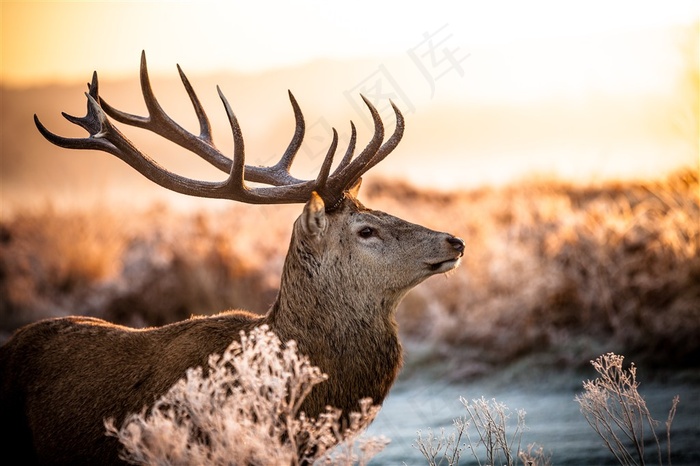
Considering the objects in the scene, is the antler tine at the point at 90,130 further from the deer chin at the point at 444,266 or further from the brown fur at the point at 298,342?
the deer chin at the point at 444,266

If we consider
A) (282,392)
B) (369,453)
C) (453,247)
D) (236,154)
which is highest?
(236,154)

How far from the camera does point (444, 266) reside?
17.0 feet

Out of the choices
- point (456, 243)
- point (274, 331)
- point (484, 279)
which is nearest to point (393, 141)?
point (456, 243)

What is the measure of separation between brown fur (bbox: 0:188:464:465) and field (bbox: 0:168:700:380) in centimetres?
419

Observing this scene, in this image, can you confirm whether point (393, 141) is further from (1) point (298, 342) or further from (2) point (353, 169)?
(1) point (298, 342)

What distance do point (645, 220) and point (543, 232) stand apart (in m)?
1.44

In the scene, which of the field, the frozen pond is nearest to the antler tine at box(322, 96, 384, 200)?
the frozen pond

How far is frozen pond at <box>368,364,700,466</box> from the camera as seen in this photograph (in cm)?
637

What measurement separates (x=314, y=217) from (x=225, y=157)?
1.10 m

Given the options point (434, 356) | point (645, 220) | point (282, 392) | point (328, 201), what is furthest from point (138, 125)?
point (645, 220)

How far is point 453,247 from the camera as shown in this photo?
515cm

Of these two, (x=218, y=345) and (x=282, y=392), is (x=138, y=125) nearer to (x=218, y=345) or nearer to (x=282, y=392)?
(x=218, y=345)

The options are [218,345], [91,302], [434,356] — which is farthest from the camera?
[91,302]

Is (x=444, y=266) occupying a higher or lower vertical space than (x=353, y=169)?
lower
